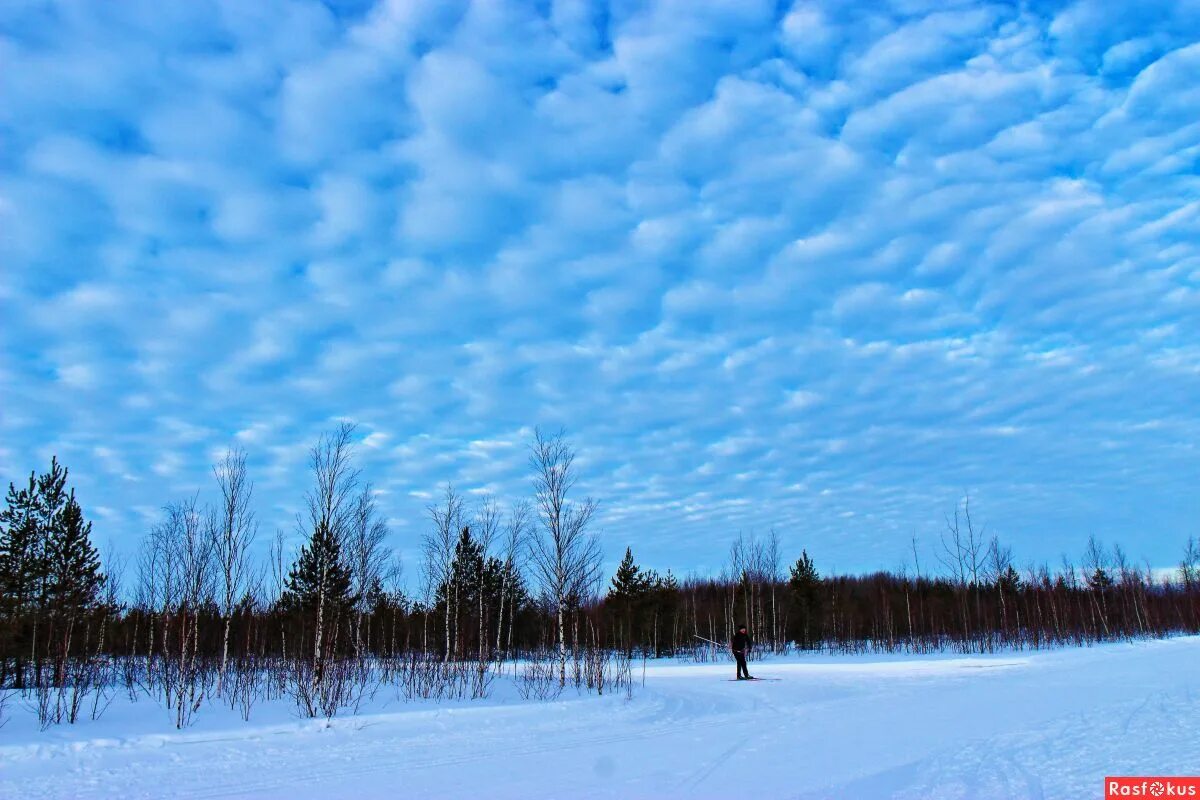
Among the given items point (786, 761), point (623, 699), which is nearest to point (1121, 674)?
point (623, 699)

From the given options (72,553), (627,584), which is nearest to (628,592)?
(627,584)

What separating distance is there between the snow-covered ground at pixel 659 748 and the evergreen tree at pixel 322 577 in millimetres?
3668

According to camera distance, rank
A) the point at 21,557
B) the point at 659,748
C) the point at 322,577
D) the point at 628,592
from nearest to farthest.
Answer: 1. the point at 659,748
2. the point at 322,577
3. the point at 21,557
4. the point at 628,592

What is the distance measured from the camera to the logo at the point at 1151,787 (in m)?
6.59

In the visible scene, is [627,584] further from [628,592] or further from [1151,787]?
[1151,787]

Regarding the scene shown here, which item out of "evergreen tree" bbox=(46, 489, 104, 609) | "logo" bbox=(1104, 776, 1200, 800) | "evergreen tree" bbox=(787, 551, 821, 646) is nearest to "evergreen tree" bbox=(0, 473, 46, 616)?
"evergreen tree" bbox=(46, 489, 104, 609)

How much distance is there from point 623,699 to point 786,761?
11319mm

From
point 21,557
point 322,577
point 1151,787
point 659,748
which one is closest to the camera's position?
point 1151,787

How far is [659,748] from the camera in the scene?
1107cm

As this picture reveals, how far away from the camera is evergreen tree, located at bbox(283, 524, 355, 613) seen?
719 inches

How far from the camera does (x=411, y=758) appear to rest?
1099cm

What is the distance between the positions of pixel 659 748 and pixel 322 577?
33.3 feet

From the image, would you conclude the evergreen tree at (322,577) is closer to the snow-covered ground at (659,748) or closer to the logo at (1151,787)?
the snow-covered ground at (659,748)

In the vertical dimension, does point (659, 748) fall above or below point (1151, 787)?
below
